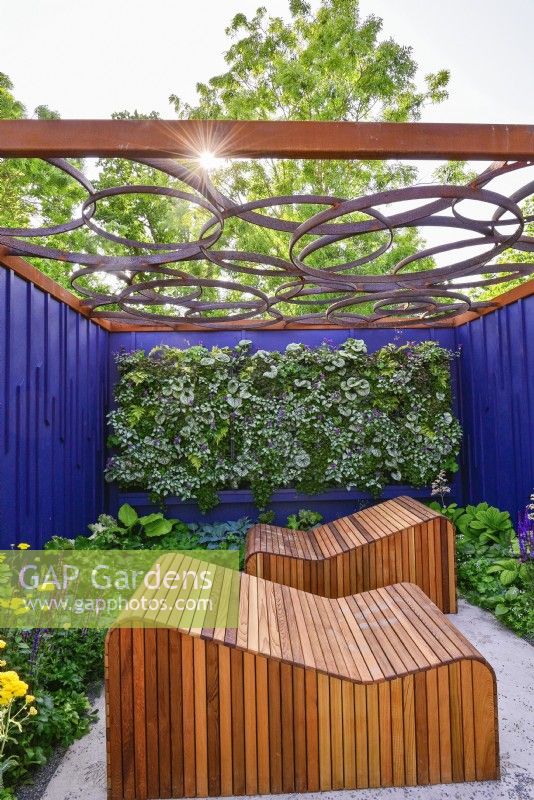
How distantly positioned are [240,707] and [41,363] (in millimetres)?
3204

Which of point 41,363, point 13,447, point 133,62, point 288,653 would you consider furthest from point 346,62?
point 288,653

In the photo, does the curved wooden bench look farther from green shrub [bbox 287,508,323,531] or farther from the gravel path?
green shrub [bbox 287,508,323,531]

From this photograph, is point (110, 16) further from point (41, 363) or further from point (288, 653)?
point (288, 653)

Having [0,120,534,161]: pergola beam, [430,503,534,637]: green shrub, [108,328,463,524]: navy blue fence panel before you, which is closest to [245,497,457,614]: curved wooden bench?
[430,503,534,637]: green shrub

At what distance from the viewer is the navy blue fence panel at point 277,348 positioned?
637cm

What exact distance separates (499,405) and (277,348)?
2629 mm

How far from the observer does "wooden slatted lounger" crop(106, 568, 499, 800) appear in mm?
2316

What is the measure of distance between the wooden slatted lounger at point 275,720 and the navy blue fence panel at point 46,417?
1.92 metres

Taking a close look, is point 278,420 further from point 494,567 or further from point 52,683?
point 52,683

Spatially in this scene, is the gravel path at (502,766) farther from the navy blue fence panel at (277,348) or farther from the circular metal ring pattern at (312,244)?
the navy blue fence panel at (277,348)

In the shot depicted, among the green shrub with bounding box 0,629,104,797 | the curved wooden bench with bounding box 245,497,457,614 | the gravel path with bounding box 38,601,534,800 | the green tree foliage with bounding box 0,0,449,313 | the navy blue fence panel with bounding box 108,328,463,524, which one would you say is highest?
the green tree foliage with bounding box 0,0,449,313

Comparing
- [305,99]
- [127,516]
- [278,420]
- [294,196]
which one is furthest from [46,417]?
[305,99]

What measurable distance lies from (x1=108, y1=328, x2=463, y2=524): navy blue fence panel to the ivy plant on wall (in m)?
0.16

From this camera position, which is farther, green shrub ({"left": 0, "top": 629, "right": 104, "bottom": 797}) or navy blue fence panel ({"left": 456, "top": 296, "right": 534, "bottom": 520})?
navy blue fence panel ({"left": 456, "top": 296, "right": 534, "bottom": 520})
